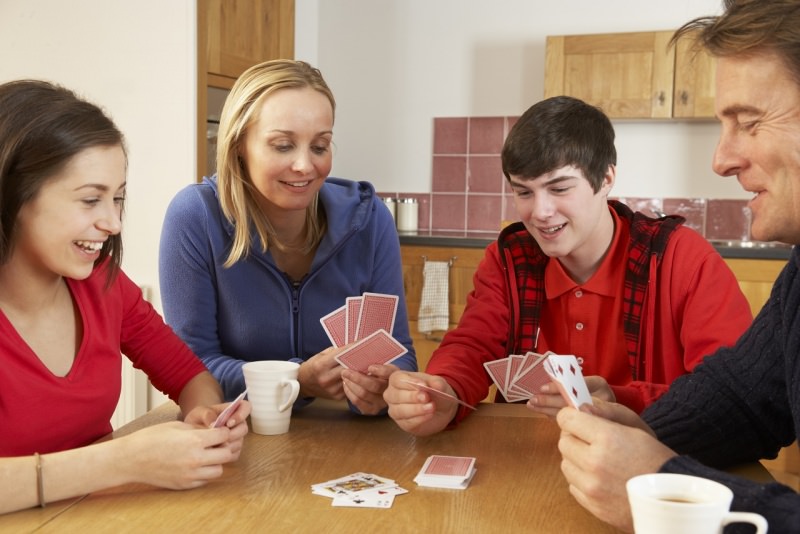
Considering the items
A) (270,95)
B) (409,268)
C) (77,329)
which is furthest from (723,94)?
(409,268)

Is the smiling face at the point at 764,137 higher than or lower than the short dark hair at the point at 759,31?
lower

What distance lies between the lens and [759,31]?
121 cm

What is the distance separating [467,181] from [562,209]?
302 cm

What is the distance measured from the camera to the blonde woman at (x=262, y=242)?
1.98 meters

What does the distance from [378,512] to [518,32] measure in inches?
158

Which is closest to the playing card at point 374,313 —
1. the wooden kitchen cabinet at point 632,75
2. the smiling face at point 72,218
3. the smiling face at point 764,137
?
the smiling face at point 72,218

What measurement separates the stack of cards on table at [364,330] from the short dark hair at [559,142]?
0.49 meters

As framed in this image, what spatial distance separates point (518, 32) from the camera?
479 cm

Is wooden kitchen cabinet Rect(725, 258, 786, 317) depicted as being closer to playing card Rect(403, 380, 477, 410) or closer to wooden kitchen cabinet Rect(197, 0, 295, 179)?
wooden kitchen cabinet Rect(197, 0, 295, 179)

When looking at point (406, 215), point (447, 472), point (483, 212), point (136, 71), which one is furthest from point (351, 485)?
point (483, 212)

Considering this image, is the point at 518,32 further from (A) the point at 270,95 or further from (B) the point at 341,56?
(A) the point at 270,95

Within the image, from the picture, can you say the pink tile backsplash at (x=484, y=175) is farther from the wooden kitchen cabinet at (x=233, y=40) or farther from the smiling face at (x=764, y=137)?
the smiling face at (x=764, y=137)

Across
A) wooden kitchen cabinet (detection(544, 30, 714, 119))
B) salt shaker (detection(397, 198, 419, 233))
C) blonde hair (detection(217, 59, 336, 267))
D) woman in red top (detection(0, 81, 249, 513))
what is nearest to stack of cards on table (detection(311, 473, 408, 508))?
woman in red top (detection(0, 81, 249, 513))

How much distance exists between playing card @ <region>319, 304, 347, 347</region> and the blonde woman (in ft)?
0.70
